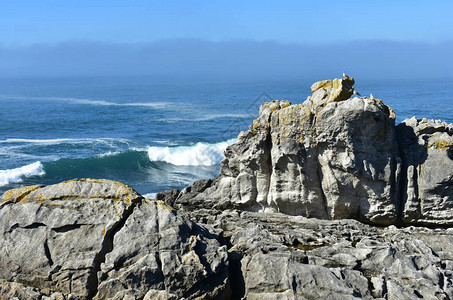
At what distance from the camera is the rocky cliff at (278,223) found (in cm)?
1223

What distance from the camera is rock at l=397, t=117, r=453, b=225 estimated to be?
18094 millimetres

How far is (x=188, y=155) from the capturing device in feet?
142

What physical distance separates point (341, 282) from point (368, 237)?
437 cm

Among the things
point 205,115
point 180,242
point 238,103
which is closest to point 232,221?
point 180,242

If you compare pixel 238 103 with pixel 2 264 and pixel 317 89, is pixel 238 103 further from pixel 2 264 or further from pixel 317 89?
pixel 2 264

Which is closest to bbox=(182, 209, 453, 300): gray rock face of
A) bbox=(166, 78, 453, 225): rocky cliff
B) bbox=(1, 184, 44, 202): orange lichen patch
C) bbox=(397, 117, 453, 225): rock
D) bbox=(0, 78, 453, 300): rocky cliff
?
bbox=(0, 78, 453, 300): rocky cliff

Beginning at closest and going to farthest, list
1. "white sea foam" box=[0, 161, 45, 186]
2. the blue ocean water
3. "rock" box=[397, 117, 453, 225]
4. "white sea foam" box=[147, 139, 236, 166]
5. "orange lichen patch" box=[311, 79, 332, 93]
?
"rock" box=[397, 117, 453, 225]
"orange lichen patch" box=[311, 79, 332, 93]
"white sea foam" box=[0, 161, 45, 186]
the blue ocean water
"white sea foam" box=[147, 139, 236, 166]

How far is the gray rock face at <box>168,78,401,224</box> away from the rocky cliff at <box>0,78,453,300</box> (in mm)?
42

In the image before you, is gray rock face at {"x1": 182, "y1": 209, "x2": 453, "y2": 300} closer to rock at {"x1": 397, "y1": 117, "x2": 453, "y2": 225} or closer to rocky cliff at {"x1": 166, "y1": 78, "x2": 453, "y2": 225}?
rock at {"x1": 397, "y1": 117, "x2": 453, "y2": 225}

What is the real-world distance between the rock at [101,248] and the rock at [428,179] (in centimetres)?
858

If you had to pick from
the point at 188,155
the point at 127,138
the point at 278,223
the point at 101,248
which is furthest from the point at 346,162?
the point at 127,138

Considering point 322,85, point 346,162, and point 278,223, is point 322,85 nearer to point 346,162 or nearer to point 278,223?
point 346,162

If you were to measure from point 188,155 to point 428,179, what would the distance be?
27.3 metres

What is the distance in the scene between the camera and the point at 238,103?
274ft
